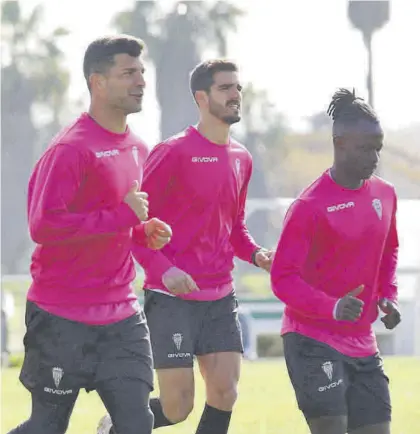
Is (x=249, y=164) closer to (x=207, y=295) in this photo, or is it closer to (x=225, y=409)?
(x=207, y=295)

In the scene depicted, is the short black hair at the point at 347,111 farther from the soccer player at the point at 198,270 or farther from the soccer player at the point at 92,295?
the soccer player at the point at 198,270

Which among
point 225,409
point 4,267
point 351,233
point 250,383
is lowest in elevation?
point 4,267

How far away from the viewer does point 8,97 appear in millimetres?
48656

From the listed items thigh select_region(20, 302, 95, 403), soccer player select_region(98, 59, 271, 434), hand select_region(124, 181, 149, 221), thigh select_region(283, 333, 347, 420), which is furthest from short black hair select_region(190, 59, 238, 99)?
thigh select_region(20, 302, 95, 403)

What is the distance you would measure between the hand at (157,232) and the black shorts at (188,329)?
1.34m

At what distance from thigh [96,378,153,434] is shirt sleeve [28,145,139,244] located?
0.83 meters

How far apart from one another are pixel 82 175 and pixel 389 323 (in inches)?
70.0

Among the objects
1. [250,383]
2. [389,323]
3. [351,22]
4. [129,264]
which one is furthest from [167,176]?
[351,22]

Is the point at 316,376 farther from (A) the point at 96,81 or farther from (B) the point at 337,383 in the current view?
(A) the point at 96,81

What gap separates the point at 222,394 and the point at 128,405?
162 cm

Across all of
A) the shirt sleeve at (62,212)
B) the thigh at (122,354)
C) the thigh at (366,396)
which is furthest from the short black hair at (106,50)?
the thigh at (366,396)

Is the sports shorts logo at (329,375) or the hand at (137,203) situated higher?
the hand at (137,203)

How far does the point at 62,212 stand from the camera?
24.2ft

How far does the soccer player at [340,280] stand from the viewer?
24.9ft
